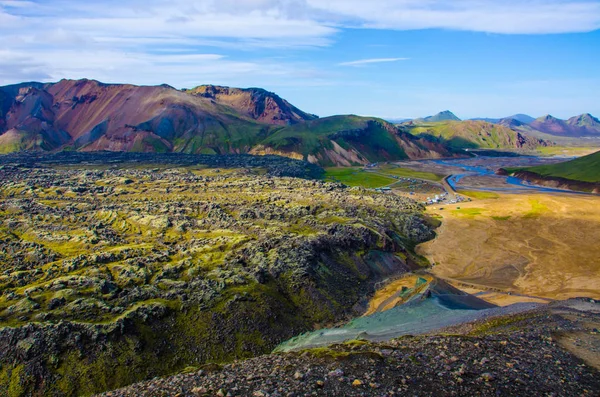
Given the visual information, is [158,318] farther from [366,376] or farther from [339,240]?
[339,240]

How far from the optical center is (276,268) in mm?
90688

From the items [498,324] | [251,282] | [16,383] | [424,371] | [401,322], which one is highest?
[424,371]

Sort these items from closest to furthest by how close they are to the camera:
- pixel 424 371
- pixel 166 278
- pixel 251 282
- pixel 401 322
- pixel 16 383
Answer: pixel 424 371 < pixel 16 383 < pixel 401 322 < pixel 166 278 < pixel 251 282

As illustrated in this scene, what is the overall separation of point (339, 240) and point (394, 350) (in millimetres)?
65967

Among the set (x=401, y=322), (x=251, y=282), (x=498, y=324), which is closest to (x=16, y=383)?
(x=251, y=282)

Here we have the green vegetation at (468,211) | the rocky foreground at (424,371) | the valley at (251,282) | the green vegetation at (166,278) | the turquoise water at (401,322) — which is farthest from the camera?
the green vegetation at (468,211)

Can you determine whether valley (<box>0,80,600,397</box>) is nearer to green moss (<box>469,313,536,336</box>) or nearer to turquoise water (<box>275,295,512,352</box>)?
green moss (<box>469,313,536,336</box>)

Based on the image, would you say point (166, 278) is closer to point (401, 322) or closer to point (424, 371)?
point (401, 322)

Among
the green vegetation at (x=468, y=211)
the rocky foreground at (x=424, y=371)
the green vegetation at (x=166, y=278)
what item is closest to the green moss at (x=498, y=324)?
the rocky foreground at (x=424, y=371)

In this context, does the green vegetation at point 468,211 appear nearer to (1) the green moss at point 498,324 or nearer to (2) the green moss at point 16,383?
(1) the green moss at point 498,324

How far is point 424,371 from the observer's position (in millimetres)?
39531

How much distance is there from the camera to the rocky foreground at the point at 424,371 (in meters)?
36.6

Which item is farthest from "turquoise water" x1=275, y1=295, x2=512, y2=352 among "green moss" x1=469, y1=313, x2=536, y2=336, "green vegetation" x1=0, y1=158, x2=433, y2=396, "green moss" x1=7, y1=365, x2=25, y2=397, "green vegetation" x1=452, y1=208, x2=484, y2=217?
"green vegetation" x1=452, y1=208, x2=484, y2=217

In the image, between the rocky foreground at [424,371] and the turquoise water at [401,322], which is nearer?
the rocky foreground at [424,371]
